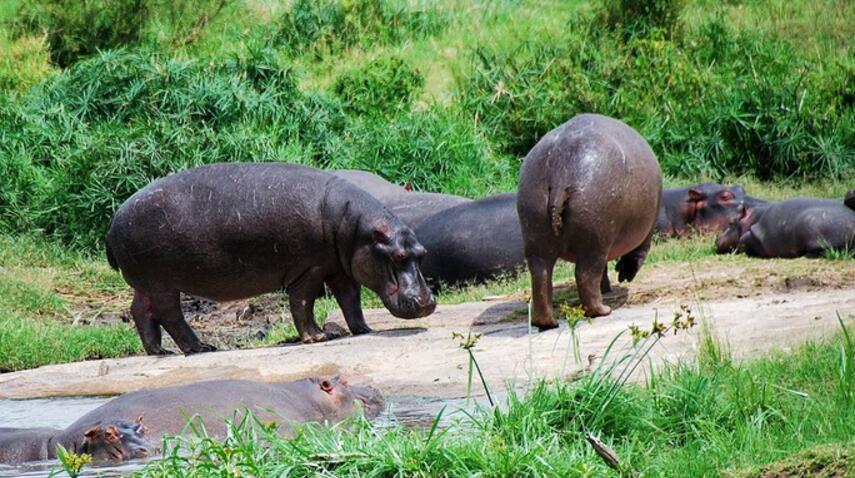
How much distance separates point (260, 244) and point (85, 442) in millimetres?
3257

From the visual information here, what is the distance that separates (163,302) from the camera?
9203 millimetres

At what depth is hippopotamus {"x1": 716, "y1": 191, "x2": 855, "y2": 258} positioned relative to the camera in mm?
10023

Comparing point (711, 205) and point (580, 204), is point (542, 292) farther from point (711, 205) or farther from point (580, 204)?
point (711, 205)

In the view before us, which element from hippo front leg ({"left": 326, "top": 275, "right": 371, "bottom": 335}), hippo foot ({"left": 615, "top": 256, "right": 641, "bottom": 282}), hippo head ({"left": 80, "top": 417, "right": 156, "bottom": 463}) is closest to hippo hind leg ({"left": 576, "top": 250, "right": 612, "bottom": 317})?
hippo foot ({"left": 615, "top": 256, "right": 641, "bottom": 282})

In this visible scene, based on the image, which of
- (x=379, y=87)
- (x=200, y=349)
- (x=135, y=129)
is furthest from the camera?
(x=379, y=87)

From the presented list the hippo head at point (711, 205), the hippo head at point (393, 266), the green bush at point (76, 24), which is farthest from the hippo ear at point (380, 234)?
the green bush at point (76, 24)

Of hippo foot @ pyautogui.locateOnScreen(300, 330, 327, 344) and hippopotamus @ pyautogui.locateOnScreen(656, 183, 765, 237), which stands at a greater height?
hippo foot @ pyautogui.locateOnScreen(300, 330, 327, 344)

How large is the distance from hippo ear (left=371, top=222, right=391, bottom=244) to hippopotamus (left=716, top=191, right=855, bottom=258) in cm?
292

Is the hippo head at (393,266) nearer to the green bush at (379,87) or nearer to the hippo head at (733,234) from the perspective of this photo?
the hippo head at (733,234)

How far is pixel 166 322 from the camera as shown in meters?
9.20

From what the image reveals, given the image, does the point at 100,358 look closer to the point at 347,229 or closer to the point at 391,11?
the point at 347,229

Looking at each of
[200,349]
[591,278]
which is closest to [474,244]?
[200,349]

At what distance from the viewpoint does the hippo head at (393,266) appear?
8.92 meters

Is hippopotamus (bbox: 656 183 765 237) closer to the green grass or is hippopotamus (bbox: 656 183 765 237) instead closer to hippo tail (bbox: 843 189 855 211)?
hippo tail (bbox: 843 189 855 211)
